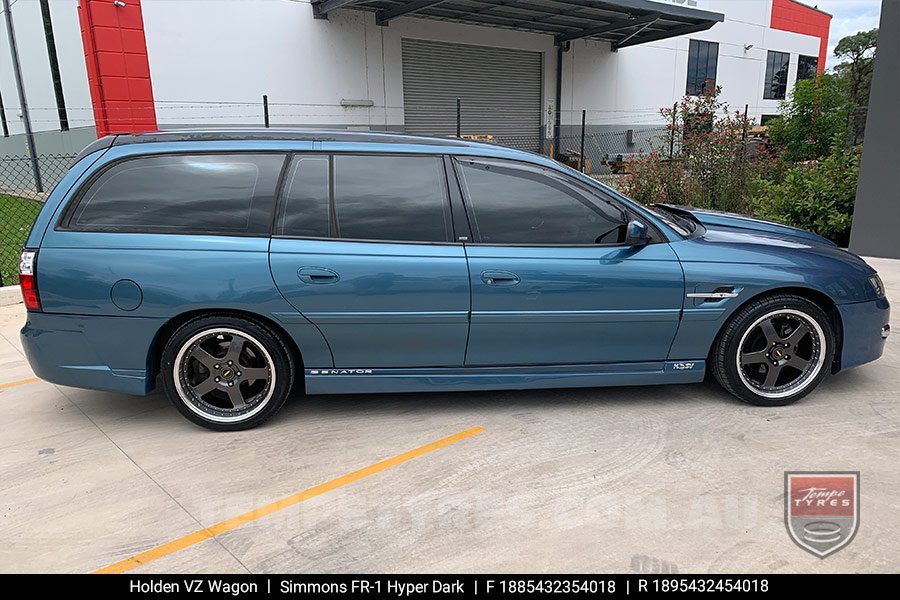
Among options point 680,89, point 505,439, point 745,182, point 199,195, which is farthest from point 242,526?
point 680,89

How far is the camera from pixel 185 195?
367 cm

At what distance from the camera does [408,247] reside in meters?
3.69

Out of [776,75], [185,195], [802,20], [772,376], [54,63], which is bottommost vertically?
[772,376]

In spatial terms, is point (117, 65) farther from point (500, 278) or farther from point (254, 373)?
point (500, 278)

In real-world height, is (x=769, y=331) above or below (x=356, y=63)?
below

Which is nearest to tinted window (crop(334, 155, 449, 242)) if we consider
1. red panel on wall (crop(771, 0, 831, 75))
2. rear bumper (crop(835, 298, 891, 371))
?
rear bumper (crop(835, 298, 891, 371))

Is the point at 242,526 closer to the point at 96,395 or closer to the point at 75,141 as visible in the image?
the point at 96,395

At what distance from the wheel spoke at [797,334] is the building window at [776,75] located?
32.9 meters

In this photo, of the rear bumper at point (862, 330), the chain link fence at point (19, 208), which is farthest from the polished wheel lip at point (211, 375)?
the rear bumper at point (862, 330)

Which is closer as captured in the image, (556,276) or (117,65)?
(556,276)

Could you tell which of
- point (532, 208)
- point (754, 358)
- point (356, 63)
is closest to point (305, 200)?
point (532, 208)

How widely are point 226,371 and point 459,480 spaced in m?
1.58

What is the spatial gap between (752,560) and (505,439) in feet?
4.80

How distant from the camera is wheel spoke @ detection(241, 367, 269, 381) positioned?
12.2 ft
